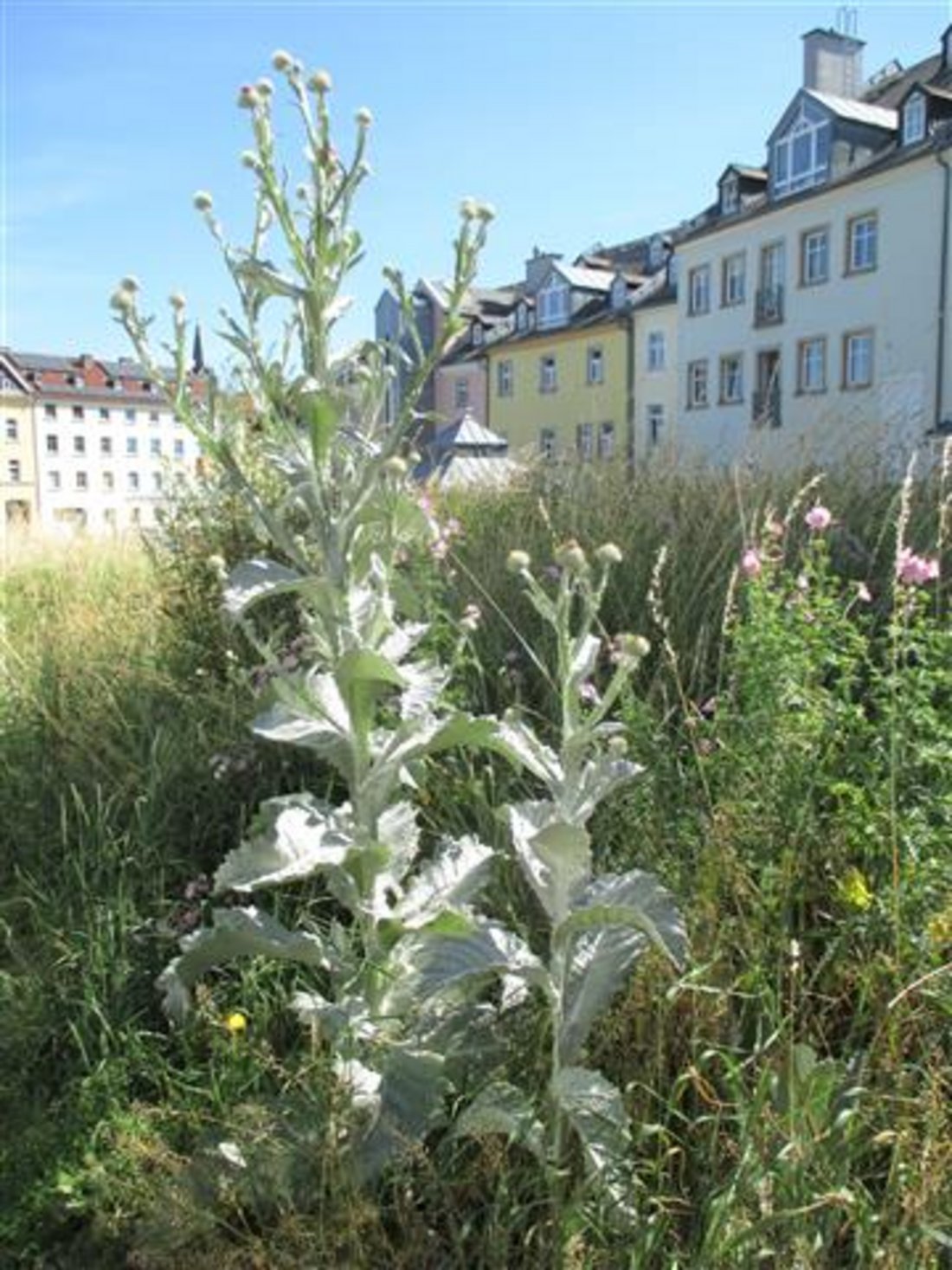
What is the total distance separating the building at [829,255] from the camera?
23.3m

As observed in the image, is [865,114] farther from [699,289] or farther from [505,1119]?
[505,1119]

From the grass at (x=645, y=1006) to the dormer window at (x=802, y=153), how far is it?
27.0 meters

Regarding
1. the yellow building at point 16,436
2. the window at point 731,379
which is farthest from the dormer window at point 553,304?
the yellow building at point 16,436

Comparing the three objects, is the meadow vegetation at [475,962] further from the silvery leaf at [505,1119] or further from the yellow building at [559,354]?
the yellow building at [559,354]

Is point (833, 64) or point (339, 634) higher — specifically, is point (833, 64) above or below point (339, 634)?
above

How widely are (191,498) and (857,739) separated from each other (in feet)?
12.0

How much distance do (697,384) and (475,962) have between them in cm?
3123

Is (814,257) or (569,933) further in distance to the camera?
(814,257)

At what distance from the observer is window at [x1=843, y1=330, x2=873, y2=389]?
2522 cm

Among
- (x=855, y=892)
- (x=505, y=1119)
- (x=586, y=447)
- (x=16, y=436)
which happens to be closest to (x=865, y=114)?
(x=586, y=447)

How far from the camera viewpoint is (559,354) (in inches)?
1487

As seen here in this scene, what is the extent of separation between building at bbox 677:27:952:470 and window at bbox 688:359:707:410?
0.05 meters

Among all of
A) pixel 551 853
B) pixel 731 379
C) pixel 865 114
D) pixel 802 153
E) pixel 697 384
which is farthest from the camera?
pixel 697 384

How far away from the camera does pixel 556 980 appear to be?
183 cm
